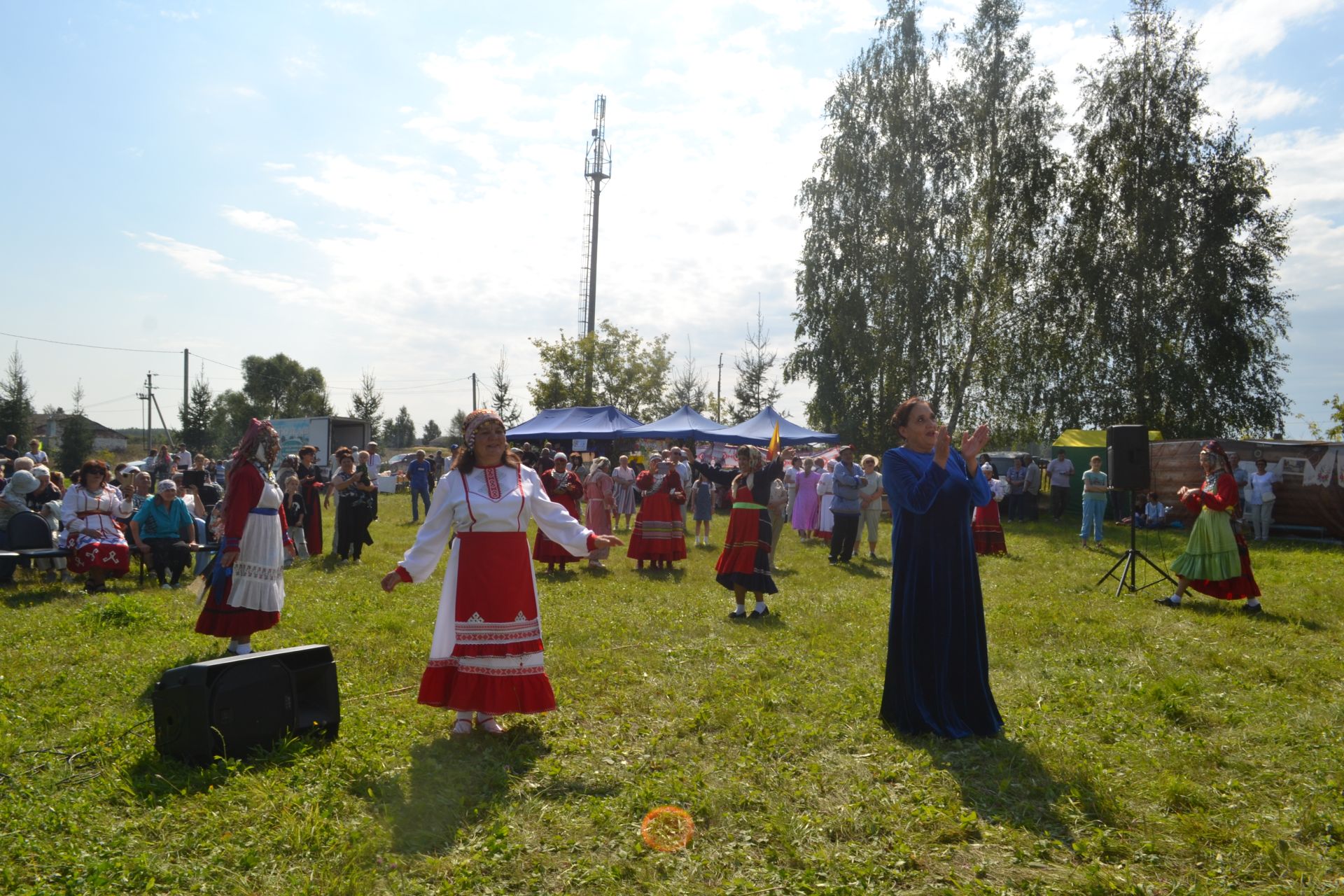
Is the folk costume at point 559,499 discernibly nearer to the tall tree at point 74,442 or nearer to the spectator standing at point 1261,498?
the spectator standing at point 1261,498

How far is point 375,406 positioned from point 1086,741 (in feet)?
197

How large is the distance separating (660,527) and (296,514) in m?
5.75

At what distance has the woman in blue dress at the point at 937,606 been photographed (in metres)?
5.35

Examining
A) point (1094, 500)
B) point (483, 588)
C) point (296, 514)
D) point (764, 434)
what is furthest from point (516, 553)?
point (764, 434)

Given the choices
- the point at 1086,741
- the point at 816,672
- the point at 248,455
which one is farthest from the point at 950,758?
the point at 248,455

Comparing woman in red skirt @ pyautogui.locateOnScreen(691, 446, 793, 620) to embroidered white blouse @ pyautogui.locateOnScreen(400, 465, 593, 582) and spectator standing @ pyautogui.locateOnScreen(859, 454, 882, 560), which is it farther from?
spectator standing @ pyautogui.locateOnScreen(859, 454, 882, 560)

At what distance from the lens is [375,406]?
60344 mm

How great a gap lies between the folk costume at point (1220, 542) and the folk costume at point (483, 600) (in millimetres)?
8114

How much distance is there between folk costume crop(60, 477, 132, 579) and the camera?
1097 cm

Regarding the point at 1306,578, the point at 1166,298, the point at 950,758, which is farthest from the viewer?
the point at 1166,298

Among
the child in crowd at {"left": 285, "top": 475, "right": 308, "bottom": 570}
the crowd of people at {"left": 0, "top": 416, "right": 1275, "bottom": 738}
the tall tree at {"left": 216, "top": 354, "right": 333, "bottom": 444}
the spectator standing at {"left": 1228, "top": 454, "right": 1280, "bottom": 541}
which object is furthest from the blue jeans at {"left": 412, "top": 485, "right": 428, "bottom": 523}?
the tall tree at {"left": 216, "top": 354, "right": 333, "bottom": 444}

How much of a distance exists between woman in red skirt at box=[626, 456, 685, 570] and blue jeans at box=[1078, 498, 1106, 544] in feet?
28.4

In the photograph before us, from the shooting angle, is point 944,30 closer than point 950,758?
No

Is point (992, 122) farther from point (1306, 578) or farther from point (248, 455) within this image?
point (248, 455)
